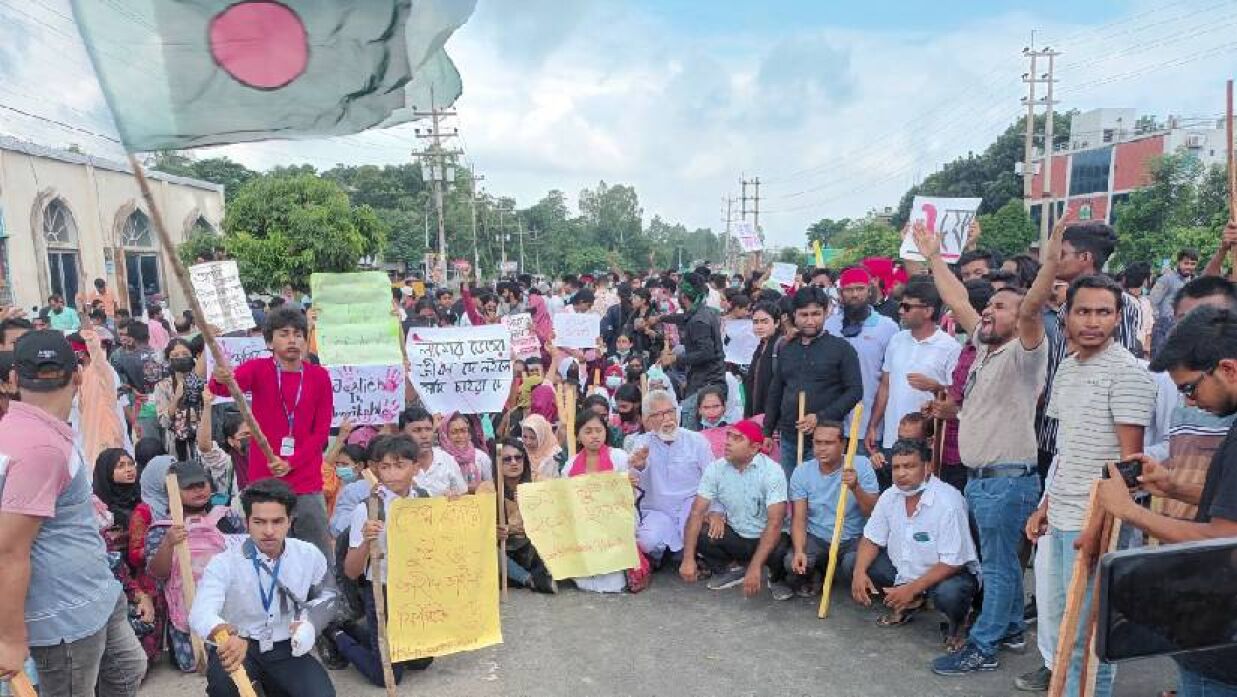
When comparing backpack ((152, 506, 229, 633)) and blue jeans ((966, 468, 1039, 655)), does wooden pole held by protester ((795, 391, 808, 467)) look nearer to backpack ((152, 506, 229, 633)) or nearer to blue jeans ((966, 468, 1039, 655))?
blue jeans ((966, 468, 1039, 655))

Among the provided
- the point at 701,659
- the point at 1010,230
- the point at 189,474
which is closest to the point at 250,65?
the point at 189,474

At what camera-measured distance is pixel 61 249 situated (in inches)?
966

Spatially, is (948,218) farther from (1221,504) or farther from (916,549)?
(1221,504)

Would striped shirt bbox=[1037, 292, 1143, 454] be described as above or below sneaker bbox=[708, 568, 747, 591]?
above

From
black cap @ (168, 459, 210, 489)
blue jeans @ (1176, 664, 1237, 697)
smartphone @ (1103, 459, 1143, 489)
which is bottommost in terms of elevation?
blue jeans @ (1176, 664, 1237, 697)

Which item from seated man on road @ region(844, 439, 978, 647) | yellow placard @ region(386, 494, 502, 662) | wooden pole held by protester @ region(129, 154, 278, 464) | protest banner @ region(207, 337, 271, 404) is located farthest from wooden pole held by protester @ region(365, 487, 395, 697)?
protest banner @ region(207, 337, 271, 404)

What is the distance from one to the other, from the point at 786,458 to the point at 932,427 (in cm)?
122

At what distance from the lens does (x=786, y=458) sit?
6539 millimetres

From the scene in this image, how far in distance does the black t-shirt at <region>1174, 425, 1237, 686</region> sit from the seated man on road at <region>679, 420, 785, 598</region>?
3509 millimetres

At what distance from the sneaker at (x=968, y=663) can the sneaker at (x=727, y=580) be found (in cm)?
175

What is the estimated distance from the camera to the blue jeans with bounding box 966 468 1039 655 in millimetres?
4441

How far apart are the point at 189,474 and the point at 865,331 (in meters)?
4.93

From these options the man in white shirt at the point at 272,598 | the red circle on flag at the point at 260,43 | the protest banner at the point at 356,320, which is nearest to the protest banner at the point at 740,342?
the protest banner at the point at 356,320

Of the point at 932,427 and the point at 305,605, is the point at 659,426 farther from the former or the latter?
the point at 305,605
